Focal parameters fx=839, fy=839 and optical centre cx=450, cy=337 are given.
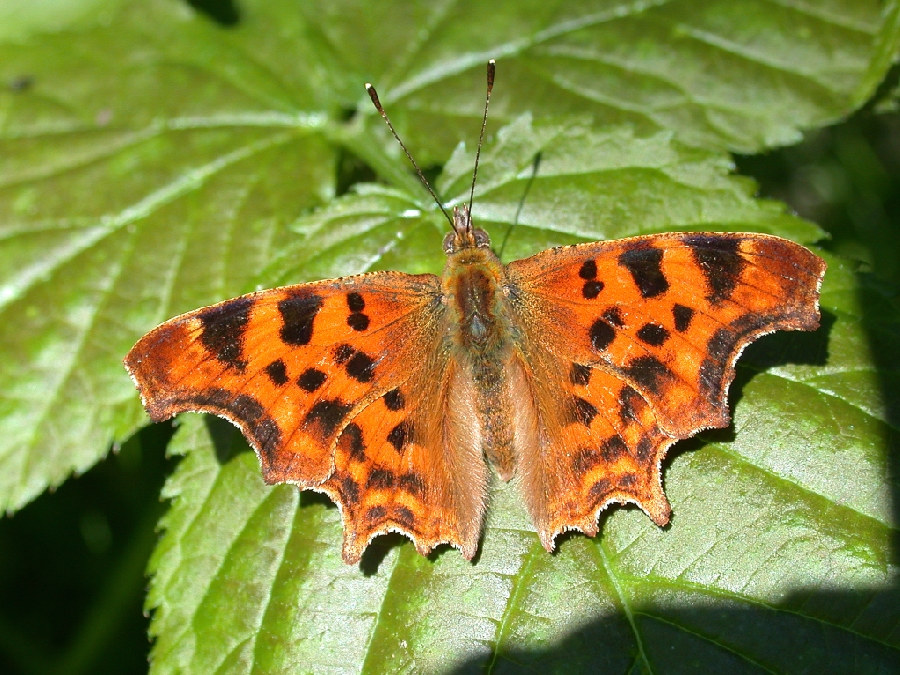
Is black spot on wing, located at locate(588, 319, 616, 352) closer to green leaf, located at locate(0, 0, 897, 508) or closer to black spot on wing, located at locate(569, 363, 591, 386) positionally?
black spot on wing, located at locate(569, 363, 591, 386)

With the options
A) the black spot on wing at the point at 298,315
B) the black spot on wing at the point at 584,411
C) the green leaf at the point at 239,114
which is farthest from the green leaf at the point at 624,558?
the green leaf at the point at 239,114

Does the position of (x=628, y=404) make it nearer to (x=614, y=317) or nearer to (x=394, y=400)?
(x=614, y=317)

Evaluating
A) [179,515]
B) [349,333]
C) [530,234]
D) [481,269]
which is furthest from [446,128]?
[179,515]

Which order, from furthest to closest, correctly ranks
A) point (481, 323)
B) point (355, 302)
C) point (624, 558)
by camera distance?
1. point (481, 323)
2. point (355, 302)
3. point (624, 558)

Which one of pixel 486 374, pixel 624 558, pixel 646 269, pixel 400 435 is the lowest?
pixel 624 558

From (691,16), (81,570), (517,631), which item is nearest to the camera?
(517,631)

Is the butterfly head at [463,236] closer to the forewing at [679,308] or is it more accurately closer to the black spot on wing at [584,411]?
the forewing at [679,308]

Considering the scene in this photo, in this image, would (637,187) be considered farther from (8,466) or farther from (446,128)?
(8,466)

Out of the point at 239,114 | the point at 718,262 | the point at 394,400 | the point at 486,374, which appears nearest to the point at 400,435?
the point at 394,400
